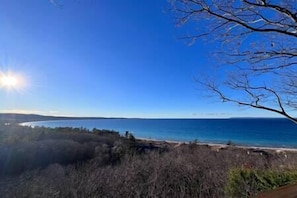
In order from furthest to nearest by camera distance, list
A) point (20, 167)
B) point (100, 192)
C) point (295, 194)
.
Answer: point (20, 167), point (100, 192), point (295, 194)

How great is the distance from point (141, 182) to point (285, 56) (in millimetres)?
4959

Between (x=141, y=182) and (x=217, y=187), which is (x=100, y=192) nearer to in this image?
(x=141, y=182)

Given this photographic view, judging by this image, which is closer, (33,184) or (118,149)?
(33,184)

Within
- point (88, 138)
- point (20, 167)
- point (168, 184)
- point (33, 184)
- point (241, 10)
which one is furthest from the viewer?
point (88, 138)

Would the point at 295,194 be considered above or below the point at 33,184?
above

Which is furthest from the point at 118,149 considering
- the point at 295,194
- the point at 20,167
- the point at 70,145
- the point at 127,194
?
the point at 295,194

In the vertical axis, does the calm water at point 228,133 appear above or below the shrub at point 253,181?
above

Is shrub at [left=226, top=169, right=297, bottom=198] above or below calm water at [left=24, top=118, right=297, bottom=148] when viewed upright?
below

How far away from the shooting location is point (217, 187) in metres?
8.49

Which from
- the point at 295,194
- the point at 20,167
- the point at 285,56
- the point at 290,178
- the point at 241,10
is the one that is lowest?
the point at 20,167

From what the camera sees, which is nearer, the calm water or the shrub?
the shrub

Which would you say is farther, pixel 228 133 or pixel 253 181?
pixel 228 133

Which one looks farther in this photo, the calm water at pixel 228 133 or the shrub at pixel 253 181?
the calm water at pixel 228 133

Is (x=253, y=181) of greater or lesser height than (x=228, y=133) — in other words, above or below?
below
